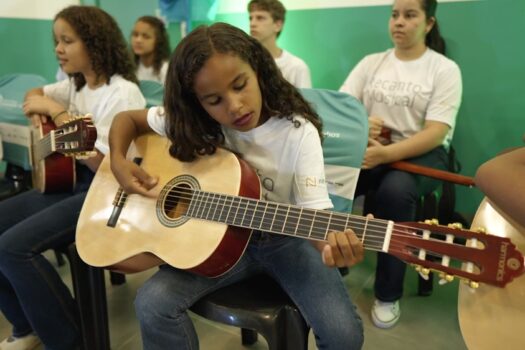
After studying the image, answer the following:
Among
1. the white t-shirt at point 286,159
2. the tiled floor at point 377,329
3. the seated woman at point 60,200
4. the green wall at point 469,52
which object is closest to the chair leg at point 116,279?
the tiled floor at point 377,329

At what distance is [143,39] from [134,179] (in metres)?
1.49

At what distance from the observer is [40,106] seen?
5.09ft

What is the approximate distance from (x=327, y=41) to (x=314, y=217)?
1.56 metres

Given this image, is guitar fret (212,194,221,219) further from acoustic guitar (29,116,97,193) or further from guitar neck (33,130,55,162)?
guitar neck (33,130,55,162)

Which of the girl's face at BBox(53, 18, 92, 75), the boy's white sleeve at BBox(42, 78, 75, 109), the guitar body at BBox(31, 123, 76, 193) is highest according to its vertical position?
the girl's face at BBox(53, 18, 92, 75)

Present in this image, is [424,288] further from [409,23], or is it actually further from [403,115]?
[409,23]

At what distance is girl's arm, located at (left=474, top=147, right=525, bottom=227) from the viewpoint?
71cm

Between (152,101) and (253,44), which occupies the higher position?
(253,44)

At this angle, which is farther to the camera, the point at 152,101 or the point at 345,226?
the point at 152,101

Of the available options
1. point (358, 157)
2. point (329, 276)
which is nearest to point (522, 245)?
point (329, 276)

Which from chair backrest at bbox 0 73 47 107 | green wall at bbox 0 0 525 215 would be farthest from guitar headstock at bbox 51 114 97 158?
green wall at bbox 0 0 525 215

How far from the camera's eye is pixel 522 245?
28.1 inches

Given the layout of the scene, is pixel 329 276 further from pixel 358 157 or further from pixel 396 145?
pixel 396 145

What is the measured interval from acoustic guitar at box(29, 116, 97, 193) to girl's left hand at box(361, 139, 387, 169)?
97 centimetres
